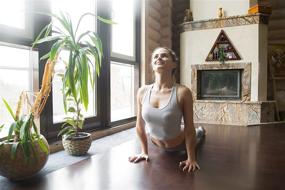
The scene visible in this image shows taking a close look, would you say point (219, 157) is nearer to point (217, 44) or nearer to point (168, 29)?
point (217, 44)

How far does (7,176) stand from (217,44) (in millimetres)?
4174

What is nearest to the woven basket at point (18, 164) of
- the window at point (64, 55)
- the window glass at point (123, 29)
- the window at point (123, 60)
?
the window at point (64, 55)

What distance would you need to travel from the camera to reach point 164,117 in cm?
184

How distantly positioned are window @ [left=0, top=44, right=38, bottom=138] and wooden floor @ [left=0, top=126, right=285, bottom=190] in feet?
2.61

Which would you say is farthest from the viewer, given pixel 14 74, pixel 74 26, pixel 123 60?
pixel 123 60

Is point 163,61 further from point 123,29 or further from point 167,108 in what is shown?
point 123,29

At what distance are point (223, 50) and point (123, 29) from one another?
2036mm

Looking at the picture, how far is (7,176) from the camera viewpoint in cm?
169

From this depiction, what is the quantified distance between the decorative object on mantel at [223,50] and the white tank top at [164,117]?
309cm

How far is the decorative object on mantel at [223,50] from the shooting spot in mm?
A: 4548

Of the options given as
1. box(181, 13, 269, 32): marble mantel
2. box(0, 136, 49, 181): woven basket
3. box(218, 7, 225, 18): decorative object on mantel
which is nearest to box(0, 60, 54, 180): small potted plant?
box(0, 136, 49, 181): woven basket

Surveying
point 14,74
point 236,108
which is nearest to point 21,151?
point 14,74

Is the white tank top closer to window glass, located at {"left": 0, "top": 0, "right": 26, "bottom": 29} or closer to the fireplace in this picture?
window glass, located at {"left": 0, "top": 0, "right": 26, "bottom": 29}

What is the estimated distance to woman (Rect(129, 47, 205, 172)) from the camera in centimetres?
180
